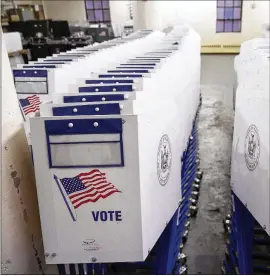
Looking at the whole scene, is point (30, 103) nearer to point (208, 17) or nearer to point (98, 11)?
point (208, 17)

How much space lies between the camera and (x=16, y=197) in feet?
3.91

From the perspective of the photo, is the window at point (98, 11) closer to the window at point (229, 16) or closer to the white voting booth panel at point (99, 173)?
the window at point (229, 16)

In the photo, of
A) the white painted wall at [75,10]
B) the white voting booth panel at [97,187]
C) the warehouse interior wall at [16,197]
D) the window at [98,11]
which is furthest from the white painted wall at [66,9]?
the white voting booth panel at [97,187]

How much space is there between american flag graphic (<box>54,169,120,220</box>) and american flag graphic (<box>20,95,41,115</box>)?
0.98 meters

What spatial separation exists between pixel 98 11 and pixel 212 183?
11896mm

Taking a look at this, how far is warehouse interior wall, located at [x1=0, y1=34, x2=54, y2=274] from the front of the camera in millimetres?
1145

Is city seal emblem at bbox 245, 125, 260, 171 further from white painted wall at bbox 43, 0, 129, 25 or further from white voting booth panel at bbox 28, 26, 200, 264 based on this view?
white painted wall at bbox 43, 0, 129, 25

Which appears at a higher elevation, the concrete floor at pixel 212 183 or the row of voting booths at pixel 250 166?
the row of voting booths at pixel 250 166

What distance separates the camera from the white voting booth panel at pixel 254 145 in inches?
58.2

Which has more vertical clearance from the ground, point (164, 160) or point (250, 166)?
point (164, 160)

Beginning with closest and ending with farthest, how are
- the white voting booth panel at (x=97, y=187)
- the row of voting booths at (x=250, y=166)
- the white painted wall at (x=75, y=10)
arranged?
1. the white voting booth panel at (x=97, y=187)
2. the row of voting booths at (x=250, y=166)
3. the white painted wall at (x=75, y=10)

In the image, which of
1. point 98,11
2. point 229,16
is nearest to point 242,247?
point 229,16

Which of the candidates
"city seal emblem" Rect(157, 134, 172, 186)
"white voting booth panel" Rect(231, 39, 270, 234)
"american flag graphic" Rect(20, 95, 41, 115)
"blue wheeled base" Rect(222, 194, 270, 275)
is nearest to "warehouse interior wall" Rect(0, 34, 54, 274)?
"city seal emblem" Rect(157, 134, 172, 186)

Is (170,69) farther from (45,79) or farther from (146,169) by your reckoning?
(146,169)
